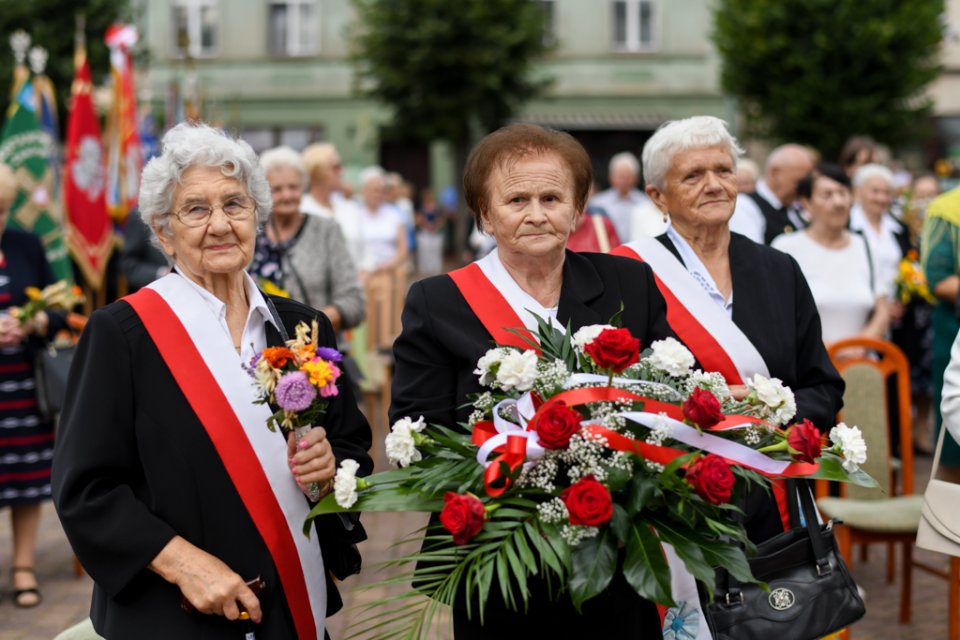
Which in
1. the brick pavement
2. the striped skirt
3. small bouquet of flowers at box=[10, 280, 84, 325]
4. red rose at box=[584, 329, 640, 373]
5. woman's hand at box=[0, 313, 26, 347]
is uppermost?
red rose at box=[584, 329, 640, 373]

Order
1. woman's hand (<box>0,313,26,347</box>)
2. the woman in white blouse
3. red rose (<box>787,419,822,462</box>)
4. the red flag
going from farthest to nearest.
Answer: the red flag → the woman in white blouse → woman's hand (<box>0,313,26,347</box>) → red rose (<box>787,419,822,462</box>)

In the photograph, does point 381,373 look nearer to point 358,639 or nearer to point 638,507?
point 358,639

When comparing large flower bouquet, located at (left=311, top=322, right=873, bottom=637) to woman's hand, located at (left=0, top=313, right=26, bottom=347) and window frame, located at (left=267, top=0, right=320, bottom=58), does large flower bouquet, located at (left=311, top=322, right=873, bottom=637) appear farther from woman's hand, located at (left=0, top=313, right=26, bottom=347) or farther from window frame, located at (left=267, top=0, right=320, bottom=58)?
window frame, located at (left=267, top=0, right=320, bottom=58)

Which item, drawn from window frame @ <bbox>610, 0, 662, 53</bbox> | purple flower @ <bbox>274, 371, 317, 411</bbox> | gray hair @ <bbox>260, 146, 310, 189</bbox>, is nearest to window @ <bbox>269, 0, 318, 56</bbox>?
window frame @ <bbox>610, 0, 662, 53</bbox>

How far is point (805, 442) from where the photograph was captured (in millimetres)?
2402

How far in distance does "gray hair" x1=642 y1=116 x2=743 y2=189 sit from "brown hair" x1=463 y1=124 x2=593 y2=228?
0.65 metres

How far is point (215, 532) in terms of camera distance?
103 inches

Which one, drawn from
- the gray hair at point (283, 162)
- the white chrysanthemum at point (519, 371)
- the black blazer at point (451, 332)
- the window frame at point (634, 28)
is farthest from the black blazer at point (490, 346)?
the window frame at point (634, 28)

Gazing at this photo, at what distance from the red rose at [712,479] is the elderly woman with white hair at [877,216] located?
5.90 meters

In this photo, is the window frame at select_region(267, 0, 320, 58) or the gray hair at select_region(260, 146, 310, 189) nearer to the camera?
the gray hair at select_region(260, 146, 310, 189)

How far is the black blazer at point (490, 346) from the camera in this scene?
105 inches

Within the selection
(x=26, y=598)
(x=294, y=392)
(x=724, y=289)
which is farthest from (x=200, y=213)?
(x=26, y=598)

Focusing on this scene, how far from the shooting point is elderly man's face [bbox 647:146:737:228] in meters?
3.51

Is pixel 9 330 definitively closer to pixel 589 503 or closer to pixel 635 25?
pixel 589 503
